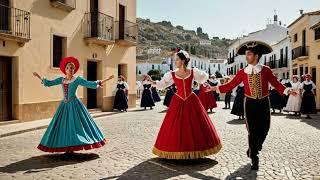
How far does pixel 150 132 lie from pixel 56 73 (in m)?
6.47

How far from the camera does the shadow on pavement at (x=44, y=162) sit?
6996mm

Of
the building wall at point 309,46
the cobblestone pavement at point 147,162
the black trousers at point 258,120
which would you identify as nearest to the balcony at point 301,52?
the building wall at point 309,46

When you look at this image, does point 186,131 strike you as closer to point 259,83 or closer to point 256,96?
point 256,96

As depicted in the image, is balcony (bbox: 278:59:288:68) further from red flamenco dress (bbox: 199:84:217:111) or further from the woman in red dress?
the woman in red dress

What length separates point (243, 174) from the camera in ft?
21.5

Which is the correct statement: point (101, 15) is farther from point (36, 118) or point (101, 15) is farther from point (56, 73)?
point (36, 118)

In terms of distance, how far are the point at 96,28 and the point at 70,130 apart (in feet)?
39.4

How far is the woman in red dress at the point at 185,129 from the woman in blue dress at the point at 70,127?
1.40m

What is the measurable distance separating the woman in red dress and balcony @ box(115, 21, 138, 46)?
14365 mm

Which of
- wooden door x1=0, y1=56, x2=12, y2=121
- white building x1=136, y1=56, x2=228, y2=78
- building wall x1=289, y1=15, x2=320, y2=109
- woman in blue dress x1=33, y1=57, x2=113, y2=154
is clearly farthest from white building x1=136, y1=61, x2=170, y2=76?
woman in blue dress x1=33, y1=57, x2=113, y2=154

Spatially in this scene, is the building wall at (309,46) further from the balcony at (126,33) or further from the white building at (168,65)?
the white building at (168,65)

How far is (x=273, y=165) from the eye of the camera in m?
7.25

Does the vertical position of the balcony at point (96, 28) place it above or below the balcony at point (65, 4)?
below

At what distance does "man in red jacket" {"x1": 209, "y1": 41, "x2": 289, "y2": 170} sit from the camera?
7.06m
